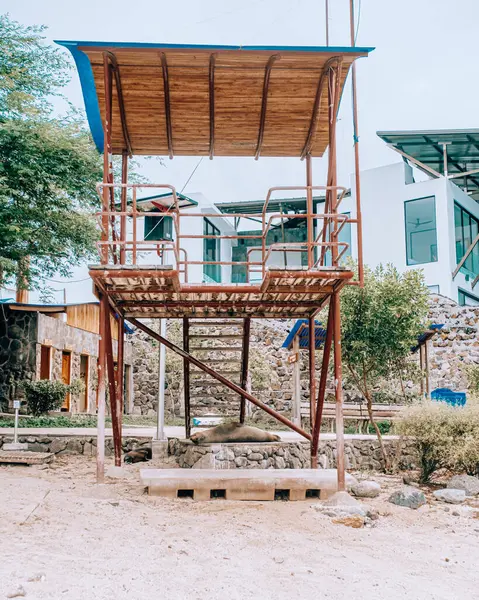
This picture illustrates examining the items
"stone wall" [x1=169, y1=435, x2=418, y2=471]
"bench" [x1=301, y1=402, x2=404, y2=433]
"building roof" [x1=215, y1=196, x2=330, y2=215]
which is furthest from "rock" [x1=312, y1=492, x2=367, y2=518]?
"building roof" [x1=215, y1=196, x2=330, y2=215]

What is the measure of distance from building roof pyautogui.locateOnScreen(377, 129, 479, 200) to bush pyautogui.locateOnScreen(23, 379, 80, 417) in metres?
15.4

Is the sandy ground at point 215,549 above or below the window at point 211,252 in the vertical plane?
below

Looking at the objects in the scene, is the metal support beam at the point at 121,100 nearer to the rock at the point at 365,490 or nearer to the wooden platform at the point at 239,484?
the wooden platform at the point at 239,484

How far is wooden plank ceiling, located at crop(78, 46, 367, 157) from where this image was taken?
8.87m

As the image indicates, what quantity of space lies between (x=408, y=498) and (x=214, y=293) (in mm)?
4167

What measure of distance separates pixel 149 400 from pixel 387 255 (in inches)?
440

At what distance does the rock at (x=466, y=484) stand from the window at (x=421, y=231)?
15.5 meters

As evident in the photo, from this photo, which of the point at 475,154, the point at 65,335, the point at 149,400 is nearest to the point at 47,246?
the point at 65,335

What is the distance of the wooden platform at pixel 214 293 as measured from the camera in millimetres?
8377

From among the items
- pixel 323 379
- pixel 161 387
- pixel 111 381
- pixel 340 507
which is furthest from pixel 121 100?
pixel 340 507

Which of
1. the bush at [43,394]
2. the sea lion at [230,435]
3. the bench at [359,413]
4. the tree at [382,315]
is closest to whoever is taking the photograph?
the sea lion at [230,435]

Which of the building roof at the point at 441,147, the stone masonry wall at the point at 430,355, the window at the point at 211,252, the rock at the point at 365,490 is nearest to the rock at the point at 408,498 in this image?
the rock at the point at 365,490

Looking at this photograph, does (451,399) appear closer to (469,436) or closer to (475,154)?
(469,436)

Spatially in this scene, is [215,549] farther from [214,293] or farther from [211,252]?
[211,252]
